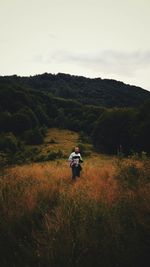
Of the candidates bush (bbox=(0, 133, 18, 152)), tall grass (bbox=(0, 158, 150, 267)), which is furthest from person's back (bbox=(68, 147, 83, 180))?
bush (bbox=(0, 133, 18, 152))

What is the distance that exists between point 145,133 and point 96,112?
1997 inches

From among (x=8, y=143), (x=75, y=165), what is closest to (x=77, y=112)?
(x=8, y=143)

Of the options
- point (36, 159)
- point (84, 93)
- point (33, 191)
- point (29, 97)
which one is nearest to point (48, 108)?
point (29, 97)

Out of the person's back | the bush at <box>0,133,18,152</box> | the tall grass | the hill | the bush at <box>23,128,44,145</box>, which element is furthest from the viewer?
the hill

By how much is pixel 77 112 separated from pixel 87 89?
2121 inches

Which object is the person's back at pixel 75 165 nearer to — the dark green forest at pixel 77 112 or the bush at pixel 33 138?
the dark green forest at pixel 77 112

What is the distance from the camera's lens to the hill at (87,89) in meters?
150

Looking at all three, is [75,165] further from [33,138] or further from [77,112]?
[77,112]

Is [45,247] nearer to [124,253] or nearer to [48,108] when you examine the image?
[124,253]

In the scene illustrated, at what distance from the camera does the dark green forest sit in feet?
212

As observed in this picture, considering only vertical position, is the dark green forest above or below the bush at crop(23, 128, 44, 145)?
above

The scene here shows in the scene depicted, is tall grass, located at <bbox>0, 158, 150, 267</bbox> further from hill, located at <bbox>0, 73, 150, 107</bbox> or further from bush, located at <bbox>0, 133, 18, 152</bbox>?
hill, located at <bbox>0, 73, 150, 107</bbox>

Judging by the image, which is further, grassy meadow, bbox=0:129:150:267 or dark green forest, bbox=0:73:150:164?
dark green forest, bbox=0:73:150:164

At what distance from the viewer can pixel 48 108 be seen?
119750 millimetres
